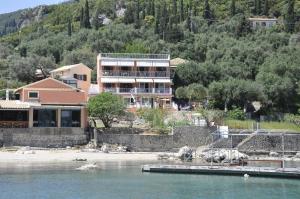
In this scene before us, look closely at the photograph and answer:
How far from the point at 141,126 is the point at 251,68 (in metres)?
28.2

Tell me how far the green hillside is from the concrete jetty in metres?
26.1

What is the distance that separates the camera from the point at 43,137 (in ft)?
202

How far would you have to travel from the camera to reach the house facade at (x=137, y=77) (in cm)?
8044

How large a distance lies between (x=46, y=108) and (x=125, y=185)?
2354cm

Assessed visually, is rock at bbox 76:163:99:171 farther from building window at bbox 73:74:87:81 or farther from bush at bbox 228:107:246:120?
building window at bbox 73:74:87:81

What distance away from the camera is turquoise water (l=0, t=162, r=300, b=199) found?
3816 centimetres

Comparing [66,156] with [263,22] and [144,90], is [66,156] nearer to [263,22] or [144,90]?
[144,90]

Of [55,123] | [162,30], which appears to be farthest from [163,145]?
[162,30]

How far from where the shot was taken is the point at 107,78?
82.4 metres

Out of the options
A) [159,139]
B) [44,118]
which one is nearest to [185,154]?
[159,139]

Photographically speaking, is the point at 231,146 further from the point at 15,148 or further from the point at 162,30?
the point at 162,30

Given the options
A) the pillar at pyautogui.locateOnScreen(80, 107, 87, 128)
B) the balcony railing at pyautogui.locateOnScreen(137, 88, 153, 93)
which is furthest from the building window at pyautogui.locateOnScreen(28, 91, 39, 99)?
the balcony railing at pyautogui.locateOnScreen(137, 88, 153, 93)

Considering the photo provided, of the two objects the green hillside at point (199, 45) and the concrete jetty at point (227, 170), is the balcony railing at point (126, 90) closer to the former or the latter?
the green hillside at point (199, 45)

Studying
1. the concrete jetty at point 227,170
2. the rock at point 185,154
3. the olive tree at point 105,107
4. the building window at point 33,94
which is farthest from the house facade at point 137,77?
the concrete jetty at point 227,170
